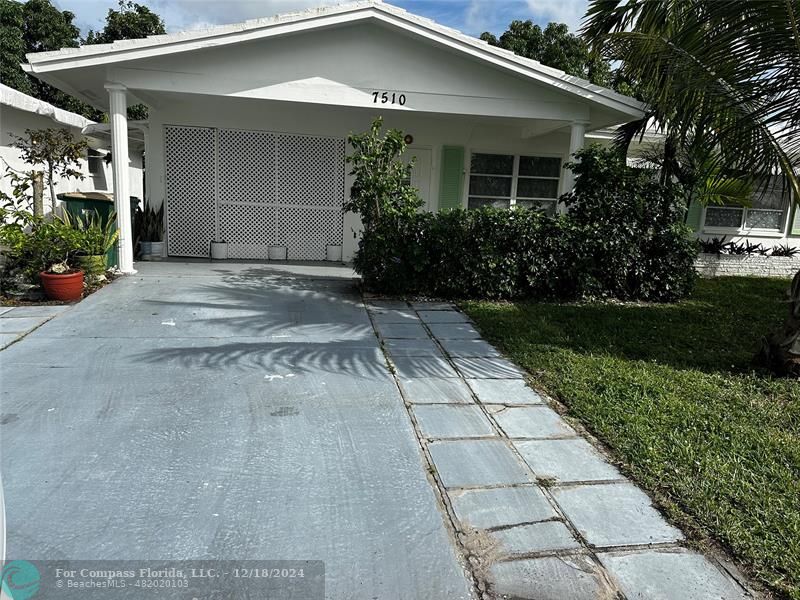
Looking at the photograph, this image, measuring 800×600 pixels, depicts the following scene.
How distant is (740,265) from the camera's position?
11977 mm

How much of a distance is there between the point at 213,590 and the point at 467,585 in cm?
105

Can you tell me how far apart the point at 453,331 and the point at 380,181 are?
105 inches

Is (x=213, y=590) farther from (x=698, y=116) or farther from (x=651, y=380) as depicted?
(x=698, y=116)

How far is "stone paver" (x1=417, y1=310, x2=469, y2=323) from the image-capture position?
668cm

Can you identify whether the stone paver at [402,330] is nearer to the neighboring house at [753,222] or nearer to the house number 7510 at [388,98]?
the house number 7510 at [388,98]

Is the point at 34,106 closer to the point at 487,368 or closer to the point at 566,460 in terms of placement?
the point at 487,368

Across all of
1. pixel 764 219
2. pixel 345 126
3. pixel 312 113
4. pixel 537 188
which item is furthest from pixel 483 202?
pixel 764 219

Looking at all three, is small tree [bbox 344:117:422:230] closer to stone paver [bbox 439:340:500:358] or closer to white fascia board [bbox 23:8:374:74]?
white fascia board [bbox 23:8:374:74]

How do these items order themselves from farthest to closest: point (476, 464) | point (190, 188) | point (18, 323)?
point (190, 188) < point (18, 323) < point (476, 464)

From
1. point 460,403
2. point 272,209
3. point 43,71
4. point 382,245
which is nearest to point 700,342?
point 460,403

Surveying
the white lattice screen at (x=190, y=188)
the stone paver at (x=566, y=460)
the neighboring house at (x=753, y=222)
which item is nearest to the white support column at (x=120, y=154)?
the white lattice screen at (x=190, y=188)

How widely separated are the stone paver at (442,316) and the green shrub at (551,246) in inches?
30.0

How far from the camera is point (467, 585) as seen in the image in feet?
7.63

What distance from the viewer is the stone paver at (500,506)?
9.07 feet
